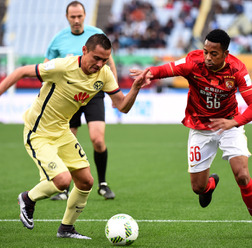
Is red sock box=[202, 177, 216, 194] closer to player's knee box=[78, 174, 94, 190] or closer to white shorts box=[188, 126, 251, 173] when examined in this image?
white shorts box=[188, 126, 251, 173]

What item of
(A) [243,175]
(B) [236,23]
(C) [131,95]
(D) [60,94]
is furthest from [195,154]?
(B) [236,23]

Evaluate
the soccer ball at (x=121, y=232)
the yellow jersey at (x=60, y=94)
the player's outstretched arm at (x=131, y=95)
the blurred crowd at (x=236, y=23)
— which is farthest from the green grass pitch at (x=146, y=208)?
the blurred crowd at (x=236, y=23)

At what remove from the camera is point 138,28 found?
30266 mm

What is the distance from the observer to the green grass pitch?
5137mm

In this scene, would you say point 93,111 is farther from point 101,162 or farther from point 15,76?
point 15,76

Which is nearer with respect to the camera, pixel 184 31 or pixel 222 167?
pixel 222 167

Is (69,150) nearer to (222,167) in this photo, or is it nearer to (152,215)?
(152,215)

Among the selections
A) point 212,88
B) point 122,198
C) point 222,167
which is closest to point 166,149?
point 222,167

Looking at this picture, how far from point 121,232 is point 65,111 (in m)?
1.33

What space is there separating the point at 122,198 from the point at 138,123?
12.1 m

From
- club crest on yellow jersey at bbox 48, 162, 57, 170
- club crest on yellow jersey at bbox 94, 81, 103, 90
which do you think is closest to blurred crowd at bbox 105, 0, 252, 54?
club crest on yellow jersey at bbox 94, 81, 103, 90

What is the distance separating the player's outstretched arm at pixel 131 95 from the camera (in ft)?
17.0

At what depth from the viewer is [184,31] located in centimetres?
2959

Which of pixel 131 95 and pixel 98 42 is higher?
pixel 98 42
